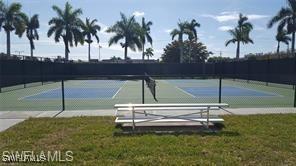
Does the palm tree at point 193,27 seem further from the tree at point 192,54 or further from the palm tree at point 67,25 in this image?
the tree at point 192,54

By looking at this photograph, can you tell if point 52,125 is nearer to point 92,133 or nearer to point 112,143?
point 92,133

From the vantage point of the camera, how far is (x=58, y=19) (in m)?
45.0

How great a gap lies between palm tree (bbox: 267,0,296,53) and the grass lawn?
1289 inches

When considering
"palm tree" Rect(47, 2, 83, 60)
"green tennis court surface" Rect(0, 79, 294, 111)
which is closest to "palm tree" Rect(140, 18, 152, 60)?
"palm tree" Rect(47, 2, 83, 60)

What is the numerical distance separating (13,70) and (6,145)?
19180 millimetres

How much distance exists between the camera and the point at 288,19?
38.1 metres

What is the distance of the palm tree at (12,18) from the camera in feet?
120

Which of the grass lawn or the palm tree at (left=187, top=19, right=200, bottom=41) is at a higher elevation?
the palm tree at (left=187, top=19, right=200, bottom=41)

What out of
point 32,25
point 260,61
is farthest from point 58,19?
point 260,61

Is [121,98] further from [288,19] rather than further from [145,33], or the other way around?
[145,33]

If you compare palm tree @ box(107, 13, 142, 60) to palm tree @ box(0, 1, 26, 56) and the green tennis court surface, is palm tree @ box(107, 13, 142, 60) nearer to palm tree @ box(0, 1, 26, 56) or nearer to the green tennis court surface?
palm tree @ box(0, 1, 26, 56)

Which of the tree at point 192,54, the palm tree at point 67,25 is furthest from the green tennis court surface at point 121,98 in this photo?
the tree at point 192,54

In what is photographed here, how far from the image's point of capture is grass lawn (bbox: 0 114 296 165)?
18.2 feet

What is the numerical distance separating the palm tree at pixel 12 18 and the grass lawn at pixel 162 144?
31.5 metres
